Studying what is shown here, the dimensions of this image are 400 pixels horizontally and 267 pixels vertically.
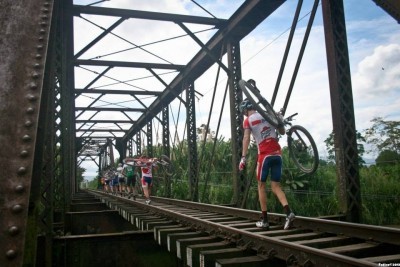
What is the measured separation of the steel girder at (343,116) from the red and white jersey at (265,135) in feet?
4.26

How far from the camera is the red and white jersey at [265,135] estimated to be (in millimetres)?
4887

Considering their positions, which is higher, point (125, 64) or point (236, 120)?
point (125, 64)

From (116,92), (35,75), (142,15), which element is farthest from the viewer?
(116,92)

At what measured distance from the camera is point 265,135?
493 cm

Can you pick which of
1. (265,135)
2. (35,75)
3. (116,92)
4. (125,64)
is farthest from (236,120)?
(116,92)

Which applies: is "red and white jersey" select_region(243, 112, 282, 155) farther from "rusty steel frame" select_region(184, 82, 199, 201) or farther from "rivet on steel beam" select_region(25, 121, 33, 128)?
"rusty steel frame" select_region(184, 82, 199, 201)

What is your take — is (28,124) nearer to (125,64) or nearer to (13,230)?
(13,230)

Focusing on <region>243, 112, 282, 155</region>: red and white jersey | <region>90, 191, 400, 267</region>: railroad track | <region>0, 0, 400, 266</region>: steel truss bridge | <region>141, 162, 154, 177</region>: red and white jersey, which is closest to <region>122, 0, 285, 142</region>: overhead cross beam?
<region>0, 0, 400, 266</region>: steel truss bridge

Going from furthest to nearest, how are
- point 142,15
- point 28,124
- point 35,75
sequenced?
point 142,15 → point 35,75 → point 28,124

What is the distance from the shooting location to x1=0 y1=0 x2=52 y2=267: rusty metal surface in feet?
4.03

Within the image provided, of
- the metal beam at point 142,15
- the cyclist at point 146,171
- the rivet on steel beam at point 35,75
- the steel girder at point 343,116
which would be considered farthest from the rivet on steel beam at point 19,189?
the cyclist at point 146,171

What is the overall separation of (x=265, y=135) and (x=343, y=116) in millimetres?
1551

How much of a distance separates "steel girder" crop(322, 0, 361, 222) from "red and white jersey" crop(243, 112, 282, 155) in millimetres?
1299

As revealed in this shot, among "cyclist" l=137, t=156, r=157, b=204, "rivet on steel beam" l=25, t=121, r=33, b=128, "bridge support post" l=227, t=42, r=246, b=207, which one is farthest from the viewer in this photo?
"cyclist" l=137, t=156, r=157, b=204
